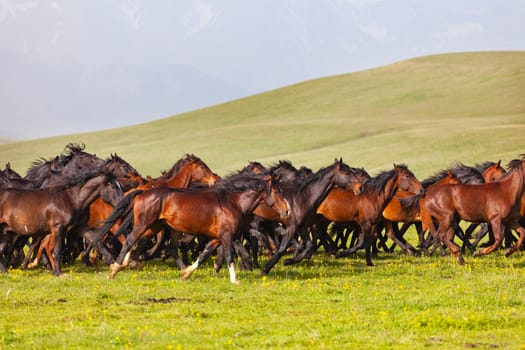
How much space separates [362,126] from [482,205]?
49912 mm

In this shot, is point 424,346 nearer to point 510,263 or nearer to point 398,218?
point 510,263

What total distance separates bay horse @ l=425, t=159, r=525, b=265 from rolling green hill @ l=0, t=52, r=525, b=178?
24985 millimetres

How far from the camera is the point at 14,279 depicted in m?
13.9

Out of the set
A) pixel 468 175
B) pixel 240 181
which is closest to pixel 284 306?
pixel 240 181

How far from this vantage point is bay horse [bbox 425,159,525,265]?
15.9m

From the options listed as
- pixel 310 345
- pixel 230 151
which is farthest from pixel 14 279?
pixel 230 151

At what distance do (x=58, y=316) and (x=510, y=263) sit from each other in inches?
359

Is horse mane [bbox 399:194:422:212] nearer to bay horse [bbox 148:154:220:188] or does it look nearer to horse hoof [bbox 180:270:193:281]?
bay horse [bbox 148:154:220:188]

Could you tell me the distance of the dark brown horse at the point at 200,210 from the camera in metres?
13.7

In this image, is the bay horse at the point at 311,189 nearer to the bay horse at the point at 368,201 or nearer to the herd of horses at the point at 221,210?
the herd of horses at the point at 221,210

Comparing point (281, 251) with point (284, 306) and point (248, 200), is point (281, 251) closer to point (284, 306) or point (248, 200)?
point (248, 200)

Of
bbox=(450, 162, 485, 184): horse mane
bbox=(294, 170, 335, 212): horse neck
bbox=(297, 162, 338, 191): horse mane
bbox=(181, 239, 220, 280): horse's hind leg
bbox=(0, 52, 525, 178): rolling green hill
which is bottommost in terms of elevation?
bbox=(181, 239, 220, 280): horse's hind leg

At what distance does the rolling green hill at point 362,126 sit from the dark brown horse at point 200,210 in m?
28.6

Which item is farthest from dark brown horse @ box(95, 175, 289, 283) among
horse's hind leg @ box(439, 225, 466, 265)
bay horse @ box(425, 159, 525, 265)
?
bay horse @ box(425, 159, 525, 265)
